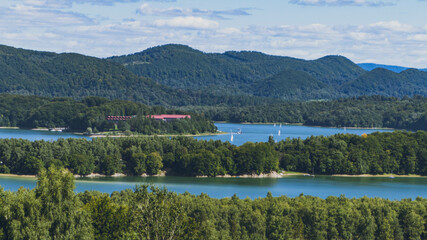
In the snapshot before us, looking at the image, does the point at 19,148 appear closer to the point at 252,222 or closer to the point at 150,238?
the point at 252,222

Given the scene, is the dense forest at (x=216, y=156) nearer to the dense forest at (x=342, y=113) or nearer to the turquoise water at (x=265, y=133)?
the turquoise water at (x=265, y=133)

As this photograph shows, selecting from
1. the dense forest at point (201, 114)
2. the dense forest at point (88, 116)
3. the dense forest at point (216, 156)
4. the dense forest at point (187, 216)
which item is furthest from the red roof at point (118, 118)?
the dense forest at point (187, 216)

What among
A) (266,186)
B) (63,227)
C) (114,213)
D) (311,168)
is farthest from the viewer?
(311,168)

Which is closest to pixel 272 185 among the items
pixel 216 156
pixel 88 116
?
pixel 216 156

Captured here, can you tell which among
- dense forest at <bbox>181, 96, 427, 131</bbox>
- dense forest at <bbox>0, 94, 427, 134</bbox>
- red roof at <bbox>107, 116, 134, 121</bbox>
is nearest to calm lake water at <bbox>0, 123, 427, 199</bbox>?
dense forest at <bbox>0, 94, 427, 134</bbox>

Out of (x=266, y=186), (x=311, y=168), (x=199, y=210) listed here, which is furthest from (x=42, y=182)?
(x=311, y=168)
